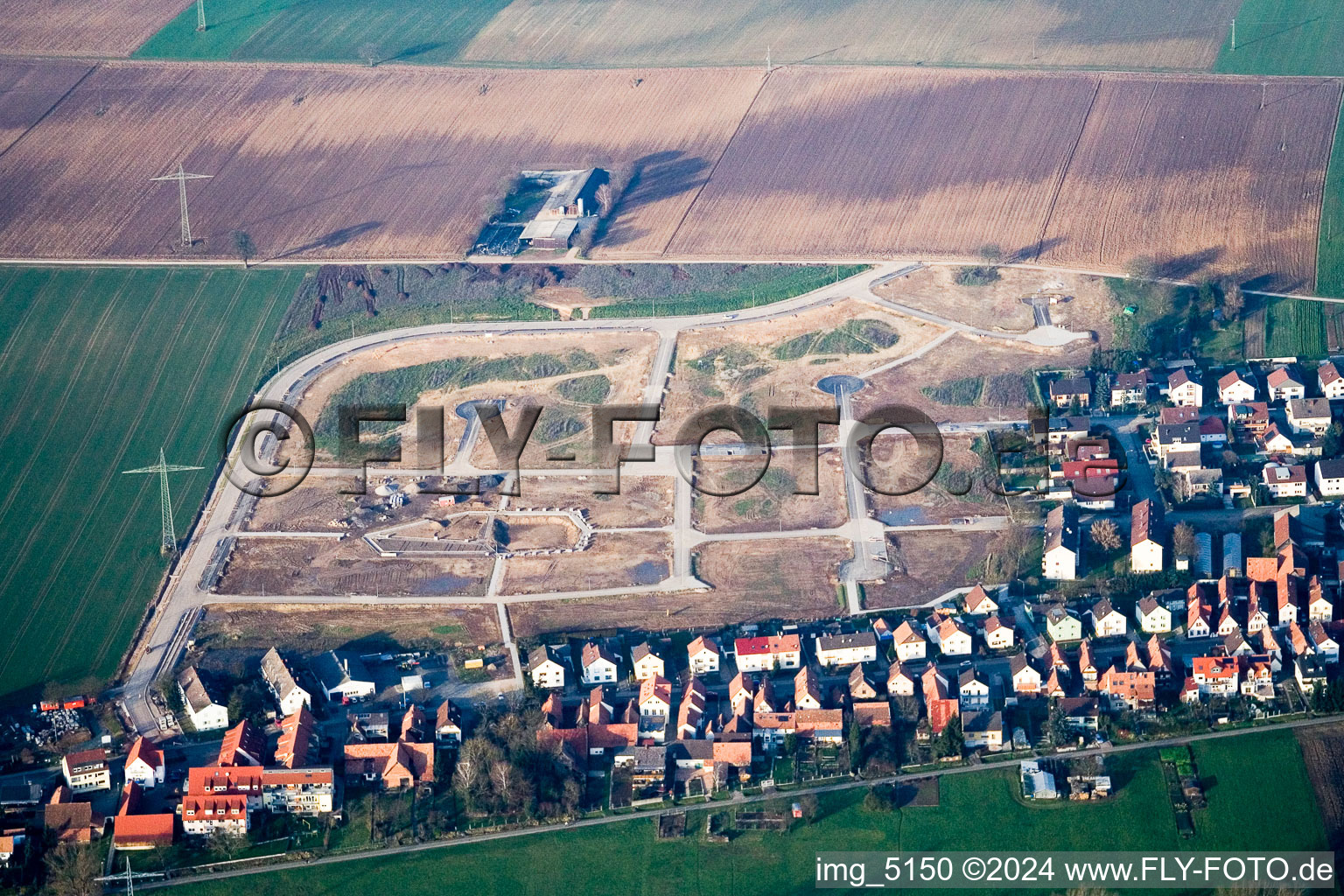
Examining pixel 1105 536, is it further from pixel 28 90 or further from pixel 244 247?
pixel 28 90

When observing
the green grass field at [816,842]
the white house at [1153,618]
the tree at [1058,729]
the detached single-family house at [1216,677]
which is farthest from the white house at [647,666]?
the detached single-family house at [1216,677]

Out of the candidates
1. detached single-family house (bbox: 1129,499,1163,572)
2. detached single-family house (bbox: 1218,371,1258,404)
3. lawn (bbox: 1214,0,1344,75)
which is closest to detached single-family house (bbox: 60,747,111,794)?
detached single-family house (bbox: 1129,499,1163,572)

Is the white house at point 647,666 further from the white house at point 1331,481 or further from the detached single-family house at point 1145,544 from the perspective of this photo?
the white house at point 1331,481

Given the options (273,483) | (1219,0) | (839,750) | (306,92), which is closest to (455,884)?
(839,750)

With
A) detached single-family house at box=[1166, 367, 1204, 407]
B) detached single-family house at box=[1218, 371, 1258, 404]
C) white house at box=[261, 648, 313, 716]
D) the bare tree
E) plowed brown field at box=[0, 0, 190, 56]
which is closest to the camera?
white house at box=[261, 648, 313, 716]

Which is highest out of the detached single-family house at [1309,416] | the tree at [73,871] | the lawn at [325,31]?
the lawn at [325,31]

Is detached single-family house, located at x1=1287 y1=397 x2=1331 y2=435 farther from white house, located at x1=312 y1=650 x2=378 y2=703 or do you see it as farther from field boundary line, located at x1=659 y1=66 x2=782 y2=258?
white house, located at x1=312 y1=650 x2=378 y2=703
